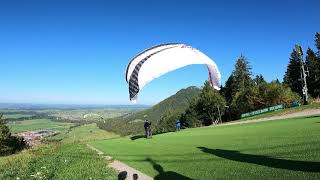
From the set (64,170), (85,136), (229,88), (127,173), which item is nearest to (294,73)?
(229,88)

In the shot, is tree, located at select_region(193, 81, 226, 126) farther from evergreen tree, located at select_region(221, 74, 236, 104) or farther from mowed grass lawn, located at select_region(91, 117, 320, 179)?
mowed grass lawn, located at select_region(91, 117, 320, 179)

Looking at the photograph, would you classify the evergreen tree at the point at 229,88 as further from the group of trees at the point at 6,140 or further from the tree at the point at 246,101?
the group of trees at the point at 6,140

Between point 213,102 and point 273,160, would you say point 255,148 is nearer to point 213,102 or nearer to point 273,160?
point 273,160

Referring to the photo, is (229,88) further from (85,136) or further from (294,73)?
(85,136)

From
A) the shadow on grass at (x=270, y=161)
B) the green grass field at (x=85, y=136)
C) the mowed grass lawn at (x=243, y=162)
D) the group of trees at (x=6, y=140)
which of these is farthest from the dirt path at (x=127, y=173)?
the group of trees at (x=6, y=140)

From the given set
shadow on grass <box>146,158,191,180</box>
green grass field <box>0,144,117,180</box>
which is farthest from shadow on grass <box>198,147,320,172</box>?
green grass field <box>0,144,117,180</box>


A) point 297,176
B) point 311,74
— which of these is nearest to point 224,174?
point 297,176
